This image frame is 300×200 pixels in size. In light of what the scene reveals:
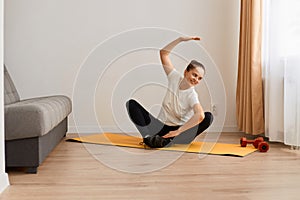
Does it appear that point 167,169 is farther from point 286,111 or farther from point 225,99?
point 225,99

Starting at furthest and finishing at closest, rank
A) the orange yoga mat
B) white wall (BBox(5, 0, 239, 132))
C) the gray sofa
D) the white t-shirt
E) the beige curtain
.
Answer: white wall (BBox(5, 0, 239, 132)), the beige curtain, the white t-shirt, the orange yoga mat, the gray sofa

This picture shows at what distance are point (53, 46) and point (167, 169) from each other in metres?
1.96

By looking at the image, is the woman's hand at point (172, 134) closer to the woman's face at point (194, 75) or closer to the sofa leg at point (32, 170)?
the woman's face at point (194, 75)

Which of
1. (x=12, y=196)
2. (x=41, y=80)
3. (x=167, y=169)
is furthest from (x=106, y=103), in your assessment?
(x=12, y=196)

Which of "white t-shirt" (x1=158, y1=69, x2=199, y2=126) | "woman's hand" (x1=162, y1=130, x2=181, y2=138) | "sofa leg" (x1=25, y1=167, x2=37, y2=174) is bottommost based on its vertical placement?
"woman's hand" (x1=162, y1=130, x2=181, y2=138)

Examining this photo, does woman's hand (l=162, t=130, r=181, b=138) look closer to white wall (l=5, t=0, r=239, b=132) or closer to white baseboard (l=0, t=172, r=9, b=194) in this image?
white wall (l=5, t=0, r=239, b=132)

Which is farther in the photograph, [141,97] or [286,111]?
[141,97]

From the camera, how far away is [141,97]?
14.0ft

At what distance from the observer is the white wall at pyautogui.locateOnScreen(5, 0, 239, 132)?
13.5ft

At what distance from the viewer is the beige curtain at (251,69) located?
3709 mm

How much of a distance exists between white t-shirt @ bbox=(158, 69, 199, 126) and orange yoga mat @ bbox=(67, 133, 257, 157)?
18 centimetres

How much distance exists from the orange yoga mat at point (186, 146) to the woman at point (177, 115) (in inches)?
3.2

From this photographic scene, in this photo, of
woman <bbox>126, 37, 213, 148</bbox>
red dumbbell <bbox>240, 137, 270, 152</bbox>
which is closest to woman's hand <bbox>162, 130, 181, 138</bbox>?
woman <bbox>126, 37, 213, 148</bbox>

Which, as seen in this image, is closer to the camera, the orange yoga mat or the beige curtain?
the orange yoga mat
